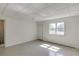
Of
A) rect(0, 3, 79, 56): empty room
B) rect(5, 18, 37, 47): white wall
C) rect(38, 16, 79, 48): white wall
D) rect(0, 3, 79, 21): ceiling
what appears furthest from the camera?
rect(5, 18, 37, 47): white wall

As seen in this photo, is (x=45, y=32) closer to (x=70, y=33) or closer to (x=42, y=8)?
(x=70, y=33)

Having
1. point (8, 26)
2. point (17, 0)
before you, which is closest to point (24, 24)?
point (8, 26)

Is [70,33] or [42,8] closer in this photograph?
[42,8]

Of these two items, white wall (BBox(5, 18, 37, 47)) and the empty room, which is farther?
white wall (BBox(5, 18, 37, 47))

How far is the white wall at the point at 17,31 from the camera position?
3.43m

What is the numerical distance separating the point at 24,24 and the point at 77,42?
123 inches

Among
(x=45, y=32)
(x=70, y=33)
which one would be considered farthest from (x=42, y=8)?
(x=45, y=32)

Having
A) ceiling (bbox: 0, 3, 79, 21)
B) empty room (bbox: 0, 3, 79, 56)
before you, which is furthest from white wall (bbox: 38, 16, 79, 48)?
ceiling (bbox: 0, 3, 79, 21)

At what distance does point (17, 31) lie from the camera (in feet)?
13.4

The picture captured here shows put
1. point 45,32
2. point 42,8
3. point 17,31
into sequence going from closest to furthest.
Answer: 1. point 42,8
2. point 17,31
3. point 45,32

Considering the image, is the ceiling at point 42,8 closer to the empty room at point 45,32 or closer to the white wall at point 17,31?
the empty room at point 45,32

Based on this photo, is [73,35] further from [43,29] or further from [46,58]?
[46,58]

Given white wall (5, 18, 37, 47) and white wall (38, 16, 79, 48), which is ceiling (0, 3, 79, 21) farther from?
white wall (5, 18, 37, 47)

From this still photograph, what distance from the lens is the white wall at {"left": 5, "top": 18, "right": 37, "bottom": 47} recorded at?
3.43m
